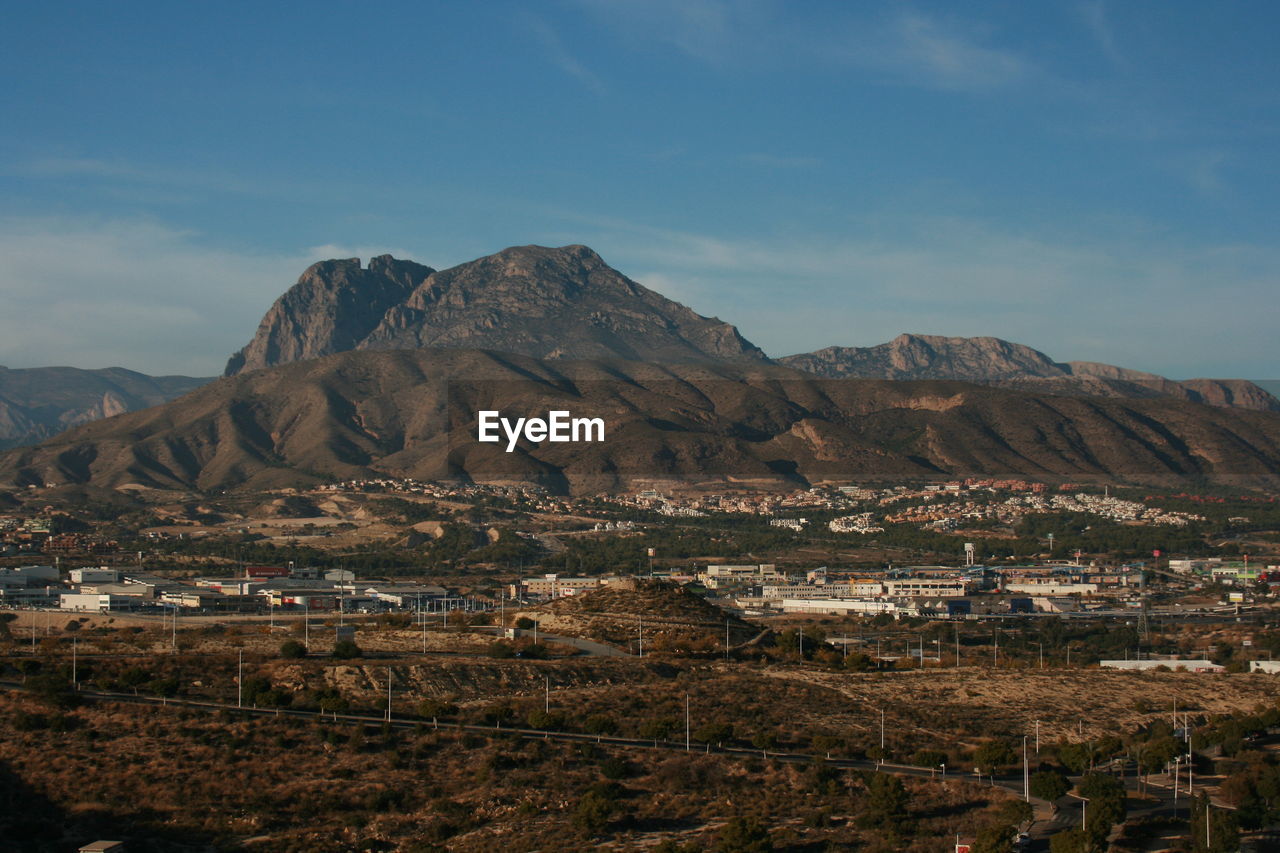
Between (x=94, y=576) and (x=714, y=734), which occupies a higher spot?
(x=94, y=576)

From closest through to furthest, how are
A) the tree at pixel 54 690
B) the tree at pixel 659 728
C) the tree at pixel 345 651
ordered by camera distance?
the tree at pixel 54 690
the tree at pixel 659 728
the tree at pixel 345 651

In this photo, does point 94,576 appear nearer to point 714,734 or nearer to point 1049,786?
point 714,734

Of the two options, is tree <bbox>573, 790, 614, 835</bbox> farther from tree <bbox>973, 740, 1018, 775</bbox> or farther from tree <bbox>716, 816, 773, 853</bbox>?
tree <bbox>973, 740, 1018, 775</bbox>

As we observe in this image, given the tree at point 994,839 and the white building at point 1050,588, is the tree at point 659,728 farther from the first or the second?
the white building at point 1050,588

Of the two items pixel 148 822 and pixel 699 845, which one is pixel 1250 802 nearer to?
pixel 699 845

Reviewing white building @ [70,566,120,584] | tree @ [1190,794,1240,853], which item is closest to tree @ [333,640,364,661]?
tree @ [1190,794,1240,853]

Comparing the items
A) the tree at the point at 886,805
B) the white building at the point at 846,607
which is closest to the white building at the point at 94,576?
the white building at the point at 846,607

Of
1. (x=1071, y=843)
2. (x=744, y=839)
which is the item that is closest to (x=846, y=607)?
(x=1071, y=843)
